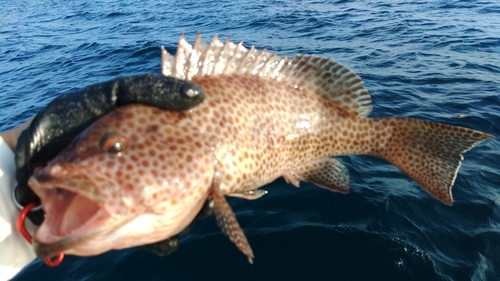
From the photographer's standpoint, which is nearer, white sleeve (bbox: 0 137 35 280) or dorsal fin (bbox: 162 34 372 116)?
white sleeve (bbox: 0 137 35 280)

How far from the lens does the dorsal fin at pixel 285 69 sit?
3594mm

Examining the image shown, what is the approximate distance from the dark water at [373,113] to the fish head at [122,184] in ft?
10.5

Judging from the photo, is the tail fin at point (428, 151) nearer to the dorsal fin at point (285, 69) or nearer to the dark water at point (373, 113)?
the dorsal fin at point (285, 69)

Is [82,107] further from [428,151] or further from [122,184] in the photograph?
[428,151]

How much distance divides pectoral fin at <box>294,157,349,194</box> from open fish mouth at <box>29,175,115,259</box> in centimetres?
223

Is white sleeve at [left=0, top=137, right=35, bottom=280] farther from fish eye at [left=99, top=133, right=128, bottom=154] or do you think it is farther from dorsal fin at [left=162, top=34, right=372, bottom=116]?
dorsal fin at [left=162, top=34, right=372, bottom=116]

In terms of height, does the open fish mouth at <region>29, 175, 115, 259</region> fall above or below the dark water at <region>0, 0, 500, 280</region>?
above

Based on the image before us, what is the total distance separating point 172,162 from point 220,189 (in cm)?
54

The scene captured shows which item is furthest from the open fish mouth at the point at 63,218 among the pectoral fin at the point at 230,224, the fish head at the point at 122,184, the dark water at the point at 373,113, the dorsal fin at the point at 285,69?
the dark water at the point at 373,113

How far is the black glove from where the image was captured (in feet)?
9.98

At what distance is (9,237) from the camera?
316 cm

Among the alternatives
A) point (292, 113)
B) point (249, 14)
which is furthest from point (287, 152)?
point (249, 14)

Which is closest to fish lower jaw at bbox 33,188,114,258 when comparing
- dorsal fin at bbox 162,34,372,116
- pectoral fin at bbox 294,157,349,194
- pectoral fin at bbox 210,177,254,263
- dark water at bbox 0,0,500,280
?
pectoral fin at bbox 210,177,254,263

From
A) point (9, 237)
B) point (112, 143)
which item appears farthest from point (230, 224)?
point (9, 237)
